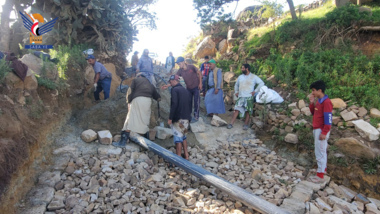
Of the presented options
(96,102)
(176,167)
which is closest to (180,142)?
(176,167)

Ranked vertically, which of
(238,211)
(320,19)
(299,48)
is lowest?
(238,211)

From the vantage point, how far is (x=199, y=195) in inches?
155

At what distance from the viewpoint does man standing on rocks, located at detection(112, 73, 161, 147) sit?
5.00m

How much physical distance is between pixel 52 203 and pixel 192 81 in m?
3.88

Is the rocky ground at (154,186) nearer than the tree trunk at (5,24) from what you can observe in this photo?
Yes

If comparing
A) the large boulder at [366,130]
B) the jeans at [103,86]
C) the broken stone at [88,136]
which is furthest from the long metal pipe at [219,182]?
the large boulder at [366,130]

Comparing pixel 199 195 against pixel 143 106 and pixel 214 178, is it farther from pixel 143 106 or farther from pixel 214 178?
pixel 143 106

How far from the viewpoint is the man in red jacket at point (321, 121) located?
156 inches

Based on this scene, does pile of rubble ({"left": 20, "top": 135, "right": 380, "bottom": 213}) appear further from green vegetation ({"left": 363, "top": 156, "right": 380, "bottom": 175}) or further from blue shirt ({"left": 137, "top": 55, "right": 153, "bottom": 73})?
blue shirt ({"left": 137, "top": 55, "right": 153, "bottom": 73})

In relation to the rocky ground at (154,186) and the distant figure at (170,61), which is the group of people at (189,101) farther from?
the distant figure at (170,61)

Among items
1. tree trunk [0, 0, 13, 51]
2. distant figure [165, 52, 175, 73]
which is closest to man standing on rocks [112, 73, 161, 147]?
tree trunk [0, 0, 13, 51]

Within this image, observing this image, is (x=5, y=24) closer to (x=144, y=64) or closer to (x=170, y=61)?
(x=144, y=64)

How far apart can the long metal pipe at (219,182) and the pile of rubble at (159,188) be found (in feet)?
0.64

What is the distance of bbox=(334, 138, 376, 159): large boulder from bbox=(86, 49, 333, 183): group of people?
884 millimetres
